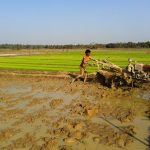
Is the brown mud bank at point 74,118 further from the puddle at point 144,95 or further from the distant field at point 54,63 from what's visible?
the distant field at point 54,63

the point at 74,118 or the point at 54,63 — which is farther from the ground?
the point at 74,118

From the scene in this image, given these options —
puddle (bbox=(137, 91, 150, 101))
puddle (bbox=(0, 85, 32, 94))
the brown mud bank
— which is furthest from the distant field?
puddle (bbox=(0, 85, 32, 94))

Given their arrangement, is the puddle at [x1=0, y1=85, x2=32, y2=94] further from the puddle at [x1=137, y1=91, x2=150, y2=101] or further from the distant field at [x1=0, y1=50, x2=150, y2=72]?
the puddle at [x1=137, y1=91, x2=150, y2=101]

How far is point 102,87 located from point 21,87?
164 inches

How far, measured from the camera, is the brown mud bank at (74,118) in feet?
23.4

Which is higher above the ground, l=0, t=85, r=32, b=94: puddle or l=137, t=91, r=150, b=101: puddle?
l=137, t=91, r=150, b=101: puddle

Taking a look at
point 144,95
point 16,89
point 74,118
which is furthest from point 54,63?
point 74,118

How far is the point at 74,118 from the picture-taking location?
31.0 feet

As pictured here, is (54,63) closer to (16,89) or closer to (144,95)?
(16,89)

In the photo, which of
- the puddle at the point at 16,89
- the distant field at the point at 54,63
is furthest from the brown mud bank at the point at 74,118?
the distant field at the point at 54,63

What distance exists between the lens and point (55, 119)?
30.6ft

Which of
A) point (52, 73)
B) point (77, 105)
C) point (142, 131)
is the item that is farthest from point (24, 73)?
point (142, 131)

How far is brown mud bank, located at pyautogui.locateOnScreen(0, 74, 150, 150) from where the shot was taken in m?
7.13

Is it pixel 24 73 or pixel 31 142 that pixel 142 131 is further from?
pixel 24 73
